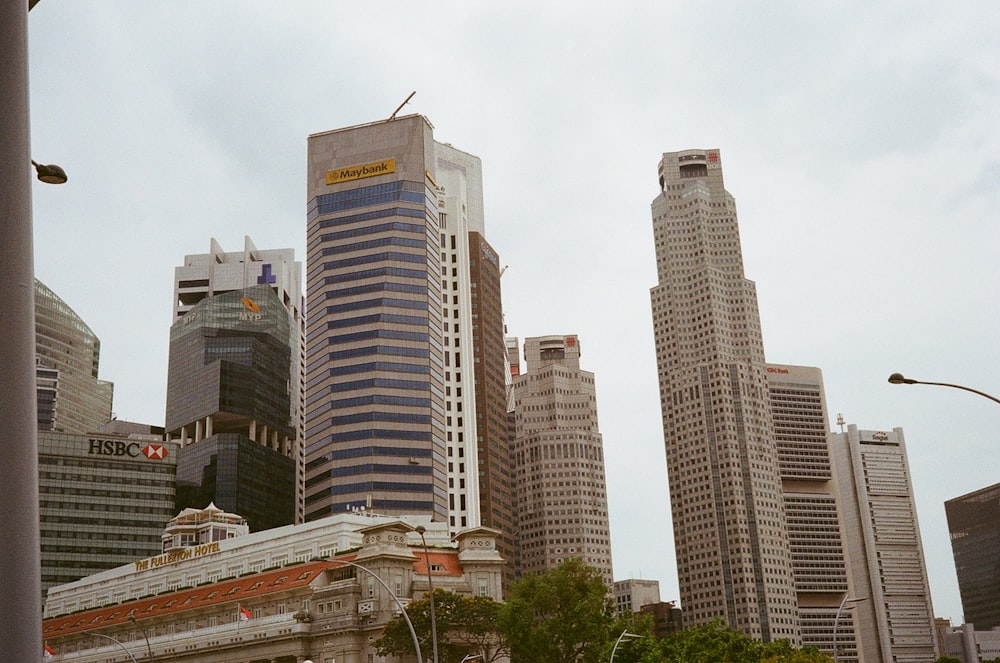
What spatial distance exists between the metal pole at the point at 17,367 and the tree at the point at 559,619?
279ft

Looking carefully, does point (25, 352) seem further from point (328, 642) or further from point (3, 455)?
point (328, 642)

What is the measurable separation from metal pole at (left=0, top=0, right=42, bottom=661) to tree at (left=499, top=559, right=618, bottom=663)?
279ft

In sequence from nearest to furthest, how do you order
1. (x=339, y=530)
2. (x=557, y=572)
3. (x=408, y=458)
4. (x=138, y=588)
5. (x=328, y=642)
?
(x=557, y=572)
(x=328, y=642)
(x=339, y=530)
(x=138, y=588)
(x=408, y=458)

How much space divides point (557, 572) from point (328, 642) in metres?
24.9

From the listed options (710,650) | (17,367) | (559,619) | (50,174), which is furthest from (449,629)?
(17,367)

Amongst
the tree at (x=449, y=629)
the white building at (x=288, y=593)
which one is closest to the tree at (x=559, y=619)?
the tree at (x=449, y=629)

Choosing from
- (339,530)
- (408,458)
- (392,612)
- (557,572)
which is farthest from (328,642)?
(408,458)

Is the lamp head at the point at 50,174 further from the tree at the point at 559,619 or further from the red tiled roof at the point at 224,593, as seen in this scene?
the red tiled roof at the point at 224,593

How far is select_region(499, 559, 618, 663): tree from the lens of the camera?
9150 centimetres

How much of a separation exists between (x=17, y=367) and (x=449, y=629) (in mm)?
89031

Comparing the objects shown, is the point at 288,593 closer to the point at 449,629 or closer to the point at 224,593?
the point at 224,593

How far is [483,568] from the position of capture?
11081 centimetres

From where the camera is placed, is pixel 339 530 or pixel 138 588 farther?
pixel 138 588

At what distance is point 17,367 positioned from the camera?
9.60 metres
